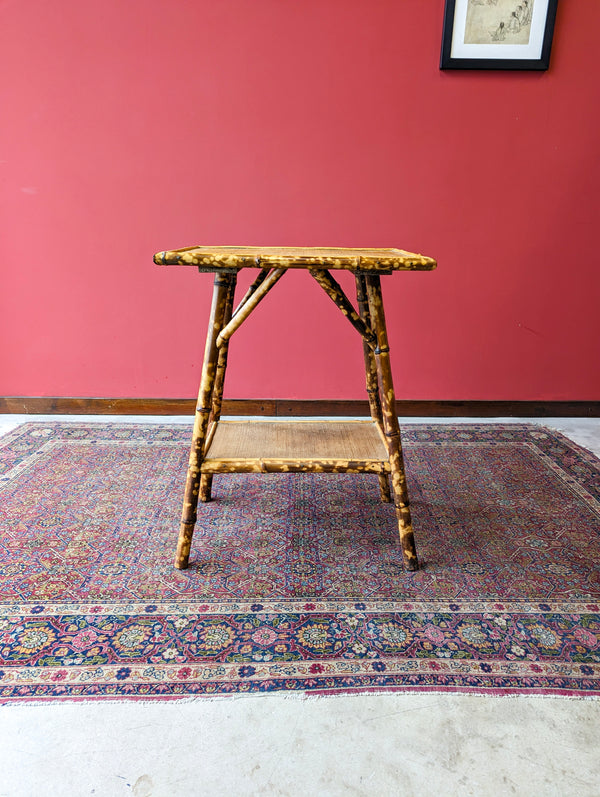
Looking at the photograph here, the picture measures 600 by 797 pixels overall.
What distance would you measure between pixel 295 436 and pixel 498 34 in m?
2.24

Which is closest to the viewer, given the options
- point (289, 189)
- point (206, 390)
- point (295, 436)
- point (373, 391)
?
point (206, 390)

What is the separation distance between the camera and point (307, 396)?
3.08 metres

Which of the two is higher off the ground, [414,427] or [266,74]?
[266,74]

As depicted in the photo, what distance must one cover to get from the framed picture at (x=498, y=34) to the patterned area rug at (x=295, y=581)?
1898 millimetres

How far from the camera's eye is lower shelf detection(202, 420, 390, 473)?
1.65m

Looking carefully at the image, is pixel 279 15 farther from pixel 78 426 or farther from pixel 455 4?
pixel 78 426

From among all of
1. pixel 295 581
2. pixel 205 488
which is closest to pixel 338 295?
pixel 295 581

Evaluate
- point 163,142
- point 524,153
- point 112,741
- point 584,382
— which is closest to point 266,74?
point 163,142

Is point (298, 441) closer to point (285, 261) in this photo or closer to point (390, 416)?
point (390, 416)

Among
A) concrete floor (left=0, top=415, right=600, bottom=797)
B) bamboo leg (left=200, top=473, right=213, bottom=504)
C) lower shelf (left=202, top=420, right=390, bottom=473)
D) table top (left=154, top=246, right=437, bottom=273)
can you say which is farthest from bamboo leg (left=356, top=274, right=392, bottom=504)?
concrete floor (left=0, top=415, right=600, bottom=797)

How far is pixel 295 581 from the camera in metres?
1.65

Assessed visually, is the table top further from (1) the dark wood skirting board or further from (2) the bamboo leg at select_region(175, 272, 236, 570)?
(1) the dark wood skirting board

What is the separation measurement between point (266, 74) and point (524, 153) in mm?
1341

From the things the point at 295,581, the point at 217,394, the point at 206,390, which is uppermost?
the point at 206,390
